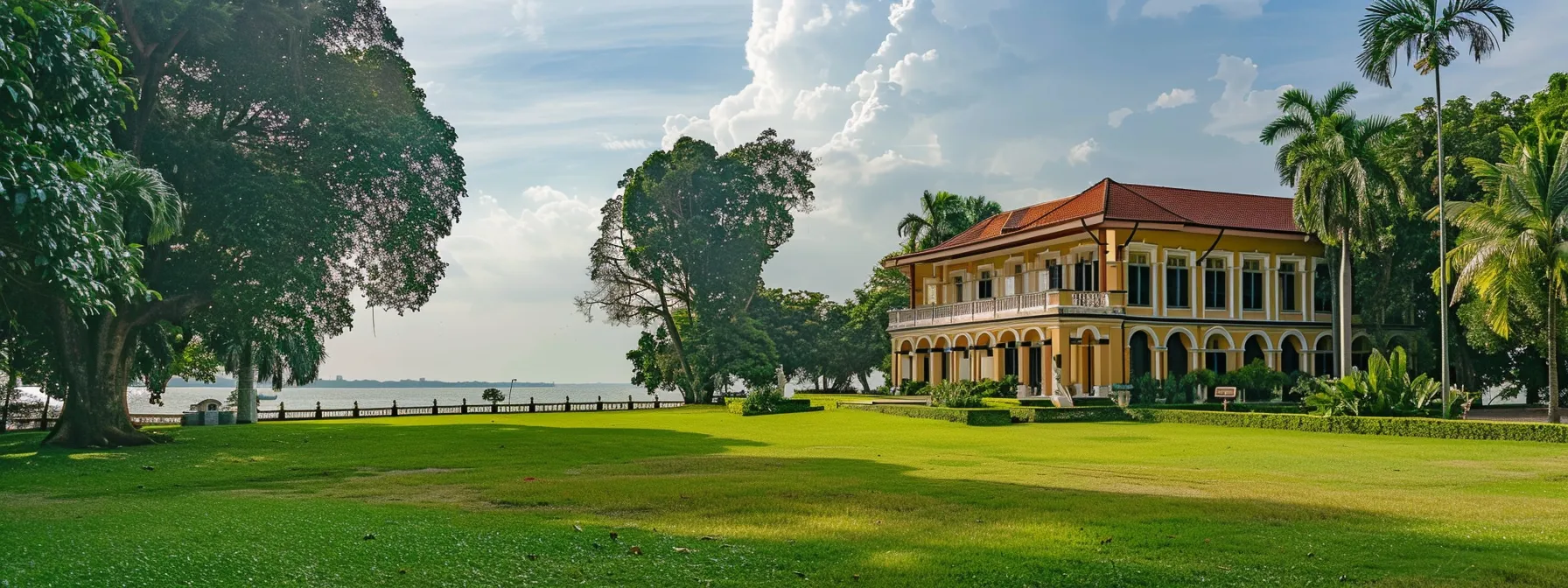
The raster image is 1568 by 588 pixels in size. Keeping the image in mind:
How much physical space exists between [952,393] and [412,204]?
57.7 feet

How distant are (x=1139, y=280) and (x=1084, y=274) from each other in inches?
84.3

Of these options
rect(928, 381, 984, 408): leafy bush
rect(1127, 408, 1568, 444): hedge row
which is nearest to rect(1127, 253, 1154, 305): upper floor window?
rect(928, 381, 984, 408): leafy bush

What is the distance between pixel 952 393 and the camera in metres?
37.9

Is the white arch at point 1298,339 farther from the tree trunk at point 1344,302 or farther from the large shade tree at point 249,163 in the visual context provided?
the large shade tree at point 249,163

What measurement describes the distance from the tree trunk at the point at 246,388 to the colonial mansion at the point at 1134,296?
26845 millimetres

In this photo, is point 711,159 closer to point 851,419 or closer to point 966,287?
point 966,287

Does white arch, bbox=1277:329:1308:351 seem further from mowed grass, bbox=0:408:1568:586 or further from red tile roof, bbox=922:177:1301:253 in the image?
mowed grass, bbox=0:408:1568:586

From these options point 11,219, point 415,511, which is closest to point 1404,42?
point 415,511

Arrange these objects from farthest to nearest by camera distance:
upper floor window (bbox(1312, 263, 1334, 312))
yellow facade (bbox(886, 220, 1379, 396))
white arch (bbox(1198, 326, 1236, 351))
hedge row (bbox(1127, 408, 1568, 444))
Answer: upper floor window (bbox(1312, 263, 1334, 312)) < white arch (bbox(1198, 326, 1236, 351)) < yellow facade (bbox(886, 220, 1379, 396)) < hedge row (bbox(1127, 408, 1568, 444))

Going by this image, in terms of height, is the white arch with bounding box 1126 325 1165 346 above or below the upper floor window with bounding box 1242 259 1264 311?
below

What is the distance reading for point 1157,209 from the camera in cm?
4675

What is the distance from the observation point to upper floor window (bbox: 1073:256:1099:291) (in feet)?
152

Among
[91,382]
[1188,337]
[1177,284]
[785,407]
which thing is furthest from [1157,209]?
[91,382]

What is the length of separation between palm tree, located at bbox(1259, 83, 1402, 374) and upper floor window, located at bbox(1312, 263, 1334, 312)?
436cm
